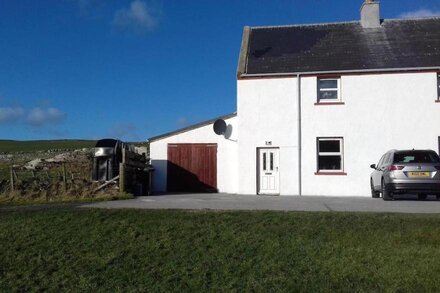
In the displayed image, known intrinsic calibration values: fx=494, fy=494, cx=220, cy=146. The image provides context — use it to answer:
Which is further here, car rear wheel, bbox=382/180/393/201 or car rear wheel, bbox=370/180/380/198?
car rear wheel, bbox=370/180/380/198

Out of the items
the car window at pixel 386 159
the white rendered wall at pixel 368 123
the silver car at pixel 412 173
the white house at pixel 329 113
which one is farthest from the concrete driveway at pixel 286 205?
the white house at pixel 329 113

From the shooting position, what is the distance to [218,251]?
29.4 ft

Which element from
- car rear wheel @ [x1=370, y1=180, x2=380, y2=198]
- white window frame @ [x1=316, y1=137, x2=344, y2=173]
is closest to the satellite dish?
white window frame @ [x1=316, y1=137, x2=344, y2=173]

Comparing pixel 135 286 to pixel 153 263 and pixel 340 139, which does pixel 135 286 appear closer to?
pixel 153 263

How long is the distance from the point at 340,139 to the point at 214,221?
39.7 ft

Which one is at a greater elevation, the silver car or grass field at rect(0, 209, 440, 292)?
the silver car

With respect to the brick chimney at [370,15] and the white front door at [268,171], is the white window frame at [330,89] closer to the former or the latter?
the white front door at [268,171]

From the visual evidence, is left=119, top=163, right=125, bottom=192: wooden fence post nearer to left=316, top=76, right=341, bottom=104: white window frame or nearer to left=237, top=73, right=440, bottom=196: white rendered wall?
left=237, top=73, right=440, bottom=196: white rendered wall

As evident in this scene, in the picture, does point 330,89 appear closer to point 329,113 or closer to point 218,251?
point 329,113

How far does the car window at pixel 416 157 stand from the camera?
16.2 meters

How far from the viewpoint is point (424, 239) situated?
372 inches

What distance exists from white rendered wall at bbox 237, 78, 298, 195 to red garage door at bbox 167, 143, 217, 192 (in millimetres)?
2333

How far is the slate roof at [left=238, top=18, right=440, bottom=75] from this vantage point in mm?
21859

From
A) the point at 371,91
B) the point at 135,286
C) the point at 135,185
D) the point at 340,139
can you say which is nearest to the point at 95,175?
the point at 135,185
